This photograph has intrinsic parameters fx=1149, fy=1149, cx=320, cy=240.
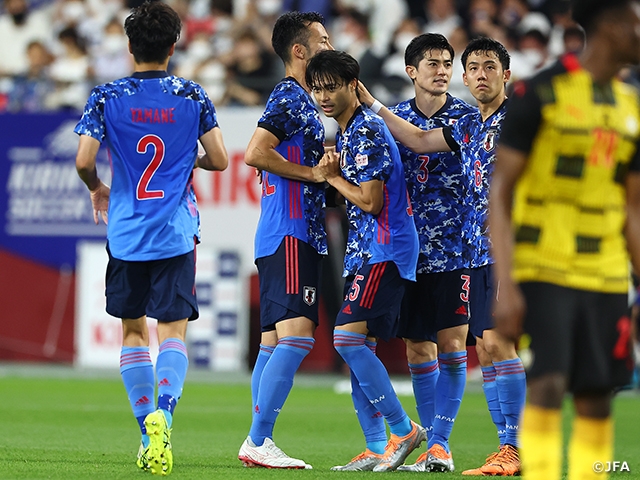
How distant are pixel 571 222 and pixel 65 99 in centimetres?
1325

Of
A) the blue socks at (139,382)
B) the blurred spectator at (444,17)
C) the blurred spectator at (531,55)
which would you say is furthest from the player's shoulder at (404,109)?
the blurred spectator at (444,17)

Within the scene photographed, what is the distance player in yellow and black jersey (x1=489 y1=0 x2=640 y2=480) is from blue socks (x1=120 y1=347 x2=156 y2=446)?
2.79m

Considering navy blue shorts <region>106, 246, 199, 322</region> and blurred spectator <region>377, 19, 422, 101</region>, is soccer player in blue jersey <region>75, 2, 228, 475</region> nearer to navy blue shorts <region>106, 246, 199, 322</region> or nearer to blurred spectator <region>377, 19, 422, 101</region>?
navy blue shorts <region>106, 246, 199, 322</region>

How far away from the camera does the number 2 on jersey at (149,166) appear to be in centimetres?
640

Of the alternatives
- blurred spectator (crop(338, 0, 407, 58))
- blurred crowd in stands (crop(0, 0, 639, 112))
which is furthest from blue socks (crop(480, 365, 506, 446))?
blurred spectator (crop(338, 0, 407, 58))

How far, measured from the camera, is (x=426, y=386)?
693cm

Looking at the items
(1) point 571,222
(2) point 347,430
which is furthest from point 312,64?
(2) point 347,430

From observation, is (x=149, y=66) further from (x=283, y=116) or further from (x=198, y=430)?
(x=198, y=430)

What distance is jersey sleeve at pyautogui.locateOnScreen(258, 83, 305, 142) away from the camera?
6.71 metres

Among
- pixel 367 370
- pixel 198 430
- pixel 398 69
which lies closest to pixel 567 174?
pixel 367 370

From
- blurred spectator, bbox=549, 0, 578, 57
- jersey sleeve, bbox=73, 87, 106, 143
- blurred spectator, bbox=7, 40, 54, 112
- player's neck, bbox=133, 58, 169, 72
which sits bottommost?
jersey sleeve, bbox=73, 87, 106, 143

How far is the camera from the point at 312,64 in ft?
21.4

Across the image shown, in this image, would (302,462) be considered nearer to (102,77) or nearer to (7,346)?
(7,346)

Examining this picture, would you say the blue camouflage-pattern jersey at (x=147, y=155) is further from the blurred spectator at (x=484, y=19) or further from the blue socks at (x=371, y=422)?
the blurred spectator at (x=484, y=19)
